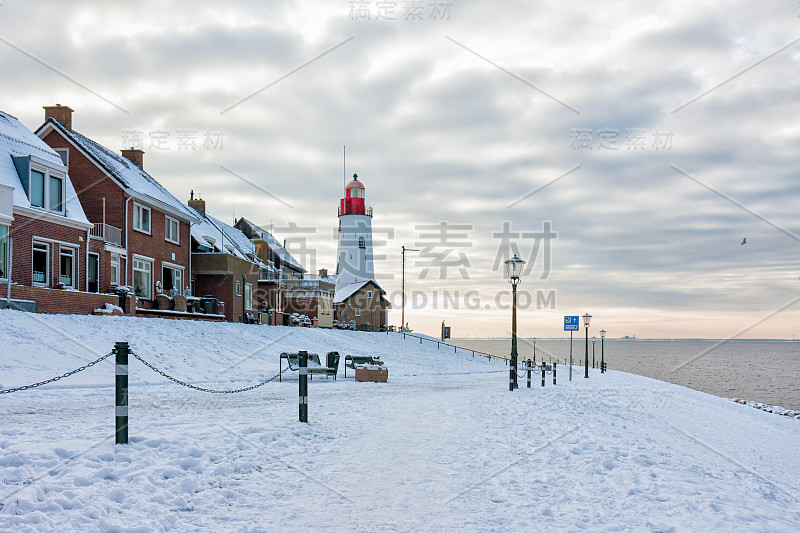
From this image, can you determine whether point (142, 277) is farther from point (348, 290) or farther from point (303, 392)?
point (348, 290)

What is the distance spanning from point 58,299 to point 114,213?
30.8ft

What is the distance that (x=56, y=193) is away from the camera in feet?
87.5

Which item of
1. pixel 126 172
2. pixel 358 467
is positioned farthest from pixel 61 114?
pixel 358 467

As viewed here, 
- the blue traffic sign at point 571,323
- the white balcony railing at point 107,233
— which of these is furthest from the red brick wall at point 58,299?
the blue traffic sign at point 571,323

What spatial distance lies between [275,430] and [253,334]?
23.7 m

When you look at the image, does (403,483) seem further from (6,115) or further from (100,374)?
(6,115)

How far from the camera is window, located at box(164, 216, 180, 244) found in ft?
117

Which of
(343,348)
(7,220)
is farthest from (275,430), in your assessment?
(343,348)

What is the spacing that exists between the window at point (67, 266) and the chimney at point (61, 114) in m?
9.53

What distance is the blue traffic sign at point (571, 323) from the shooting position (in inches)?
1204

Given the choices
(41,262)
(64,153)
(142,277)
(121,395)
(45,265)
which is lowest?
(121,395)

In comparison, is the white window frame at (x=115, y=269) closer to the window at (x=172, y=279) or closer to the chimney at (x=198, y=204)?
the window at (x=172, y=279)

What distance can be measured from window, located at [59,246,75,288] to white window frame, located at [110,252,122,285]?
2.86 meters

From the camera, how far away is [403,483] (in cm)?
744
